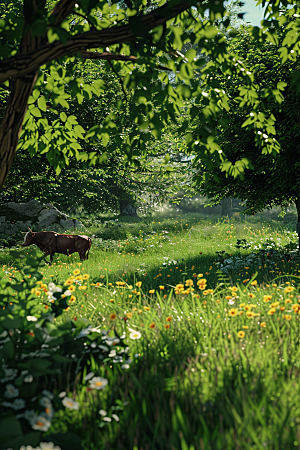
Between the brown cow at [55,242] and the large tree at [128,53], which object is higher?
the large tree at [128,53]

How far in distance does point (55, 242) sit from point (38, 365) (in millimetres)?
7242

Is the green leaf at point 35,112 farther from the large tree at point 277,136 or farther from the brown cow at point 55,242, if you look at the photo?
the brown cow at point 55,242

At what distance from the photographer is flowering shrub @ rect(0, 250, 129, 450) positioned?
1740 mm

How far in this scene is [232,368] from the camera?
2.26 metres

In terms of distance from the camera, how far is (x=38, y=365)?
6.31ft

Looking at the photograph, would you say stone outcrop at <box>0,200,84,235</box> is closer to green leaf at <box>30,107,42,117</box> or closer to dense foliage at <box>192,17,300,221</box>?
dense foliage at <box>192,17,300,221</box>

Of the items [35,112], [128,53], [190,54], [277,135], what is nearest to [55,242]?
[35,112]

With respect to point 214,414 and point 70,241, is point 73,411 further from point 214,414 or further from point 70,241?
point 70,241

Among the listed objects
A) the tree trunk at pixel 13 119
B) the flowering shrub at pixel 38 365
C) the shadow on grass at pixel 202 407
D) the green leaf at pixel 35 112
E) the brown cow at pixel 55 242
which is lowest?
the shadow on grass at pixel 202 407

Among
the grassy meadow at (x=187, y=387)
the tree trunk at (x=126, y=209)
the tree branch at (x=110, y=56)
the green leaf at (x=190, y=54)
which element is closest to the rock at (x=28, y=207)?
the grassy meadow at (x=187, y=387)

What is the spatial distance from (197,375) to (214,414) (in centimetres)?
34

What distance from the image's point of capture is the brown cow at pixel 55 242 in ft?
29.0

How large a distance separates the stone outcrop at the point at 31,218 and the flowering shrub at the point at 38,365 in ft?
41.7

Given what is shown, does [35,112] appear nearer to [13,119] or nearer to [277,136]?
[13,119]
